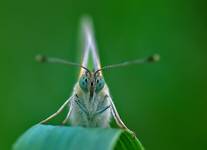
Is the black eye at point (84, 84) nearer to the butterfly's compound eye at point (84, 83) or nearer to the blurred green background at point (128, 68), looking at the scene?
the butterfly's compound eye at point (84, 83)

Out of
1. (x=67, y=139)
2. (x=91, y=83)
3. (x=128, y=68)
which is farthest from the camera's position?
(x=128, y=68)

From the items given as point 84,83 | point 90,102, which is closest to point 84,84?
point 84,83

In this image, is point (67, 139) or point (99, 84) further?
point (99, 84)

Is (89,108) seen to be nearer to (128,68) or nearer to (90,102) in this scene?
(90,102)

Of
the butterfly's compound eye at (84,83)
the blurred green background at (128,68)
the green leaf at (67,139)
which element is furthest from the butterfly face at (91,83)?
the blurred green background at (128,68)

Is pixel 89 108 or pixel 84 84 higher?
pixel 84 84

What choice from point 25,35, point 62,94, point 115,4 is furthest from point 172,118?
point 25,35

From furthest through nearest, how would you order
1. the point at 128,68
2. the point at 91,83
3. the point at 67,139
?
the point at 128,68, the point at 91,83, the point at 67,139

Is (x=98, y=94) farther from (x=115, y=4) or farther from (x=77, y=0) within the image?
(x=77, y=0)
